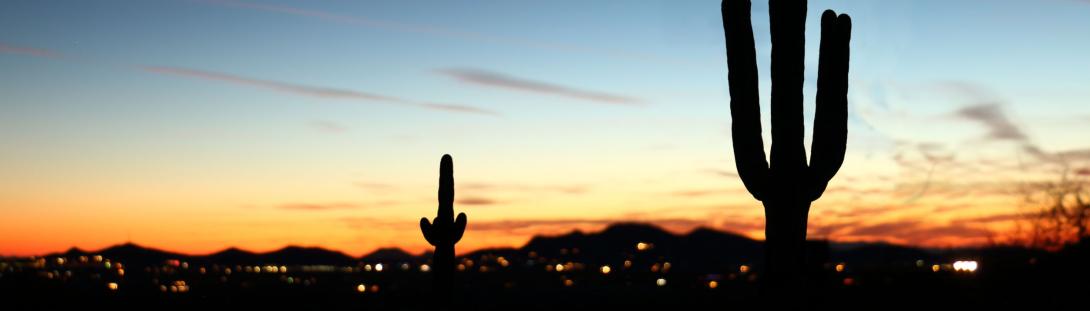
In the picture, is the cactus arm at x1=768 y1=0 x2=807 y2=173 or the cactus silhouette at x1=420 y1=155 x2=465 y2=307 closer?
the cactus arm at x1=768 y1=0 x2=807 y2=173

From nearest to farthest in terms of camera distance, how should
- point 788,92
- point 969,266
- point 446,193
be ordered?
point 788,92 → point 446,193 → point 969,266

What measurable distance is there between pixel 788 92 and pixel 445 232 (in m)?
12.2

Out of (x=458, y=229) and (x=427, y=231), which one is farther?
(x=427, y=231)

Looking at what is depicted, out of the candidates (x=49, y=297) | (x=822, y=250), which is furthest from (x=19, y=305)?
(x=822, y=250)

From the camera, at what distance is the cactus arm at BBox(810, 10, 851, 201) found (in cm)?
1518

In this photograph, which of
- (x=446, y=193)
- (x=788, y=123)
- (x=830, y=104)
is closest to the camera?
(x=788, y=123)

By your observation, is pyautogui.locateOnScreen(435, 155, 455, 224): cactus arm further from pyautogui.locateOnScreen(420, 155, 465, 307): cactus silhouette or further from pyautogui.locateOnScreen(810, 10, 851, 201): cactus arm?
pyautogui.locateOnScreen(810, 10, 851, 201): cactus arm

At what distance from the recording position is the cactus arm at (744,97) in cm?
1523

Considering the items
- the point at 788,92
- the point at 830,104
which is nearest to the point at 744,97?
the point at 788,92

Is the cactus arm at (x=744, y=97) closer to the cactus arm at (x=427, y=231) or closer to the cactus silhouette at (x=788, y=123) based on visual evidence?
the cactus silhouette at (x=788, y=123)

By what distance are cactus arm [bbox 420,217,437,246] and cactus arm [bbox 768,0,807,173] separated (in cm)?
1233

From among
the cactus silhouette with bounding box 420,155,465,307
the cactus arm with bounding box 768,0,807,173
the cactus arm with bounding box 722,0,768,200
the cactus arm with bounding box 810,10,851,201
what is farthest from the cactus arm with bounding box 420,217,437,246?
the cactus arm with bounding box 810,10,851,201

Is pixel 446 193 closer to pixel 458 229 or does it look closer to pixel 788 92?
pixel 458 229

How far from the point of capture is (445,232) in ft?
84.9
